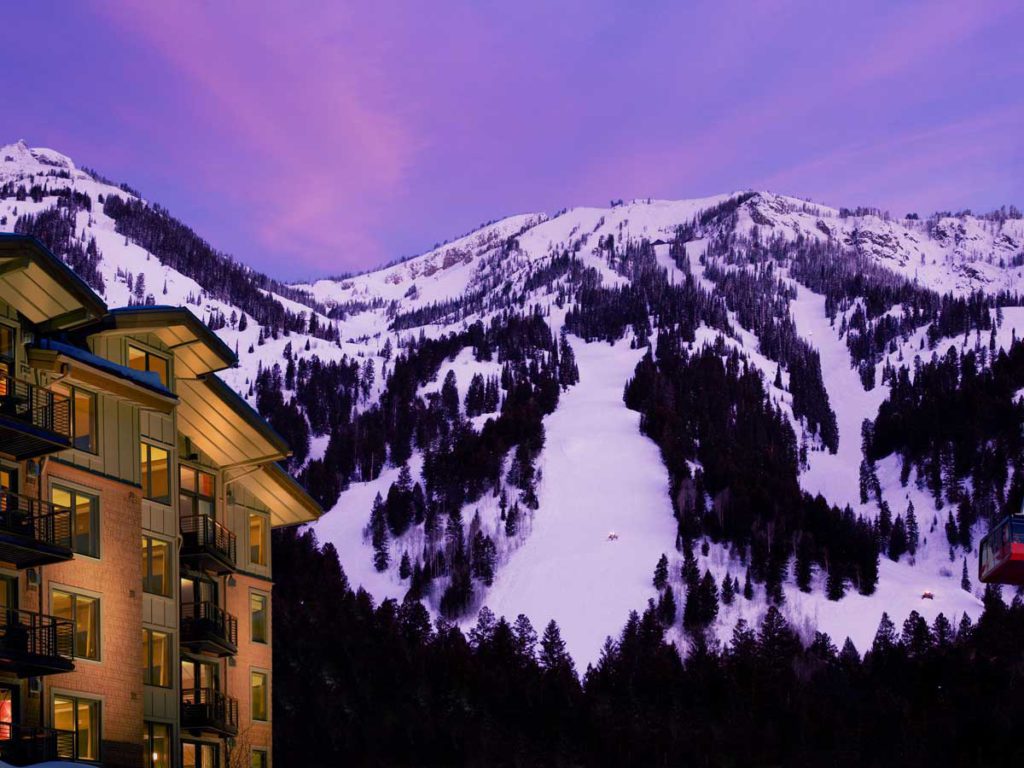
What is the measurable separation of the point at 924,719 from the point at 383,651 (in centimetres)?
6345

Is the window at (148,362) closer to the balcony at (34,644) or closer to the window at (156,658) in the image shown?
the window at (156,658)

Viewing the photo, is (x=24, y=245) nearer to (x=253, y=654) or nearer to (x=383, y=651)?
(x=253, y=654)

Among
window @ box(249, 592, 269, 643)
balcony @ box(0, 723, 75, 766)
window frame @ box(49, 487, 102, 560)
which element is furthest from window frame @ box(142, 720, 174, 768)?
window @ box(249, 592, 269, 643)

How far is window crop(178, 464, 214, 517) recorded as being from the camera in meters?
50.3

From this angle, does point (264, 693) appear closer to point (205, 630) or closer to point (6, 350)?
point (205, 630)

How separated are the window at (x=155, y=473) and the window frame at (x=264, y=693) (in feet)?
28.0

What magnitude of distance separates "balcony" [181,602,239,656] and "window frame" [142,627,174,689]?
1.78 m

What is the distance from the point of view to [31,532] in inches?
1583

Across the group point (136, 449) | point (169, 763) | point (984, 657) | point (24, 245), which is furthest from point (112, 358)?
point (984, 657)

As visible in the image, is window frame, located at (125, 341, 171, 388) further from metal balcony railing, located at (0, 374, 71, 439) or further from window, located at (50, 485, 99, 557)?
window, located at (50, 485, 99, 557)

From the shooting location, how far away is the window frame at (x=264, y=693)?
174 ft

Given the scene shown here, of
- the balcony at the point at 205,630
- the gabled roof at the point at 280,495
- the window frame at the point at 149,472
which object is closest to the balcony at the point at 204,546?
the balcony at the point at 205,630

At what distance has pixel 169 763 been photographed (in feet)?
150

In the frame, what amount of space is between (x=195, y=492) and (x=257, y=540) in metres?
5.17
